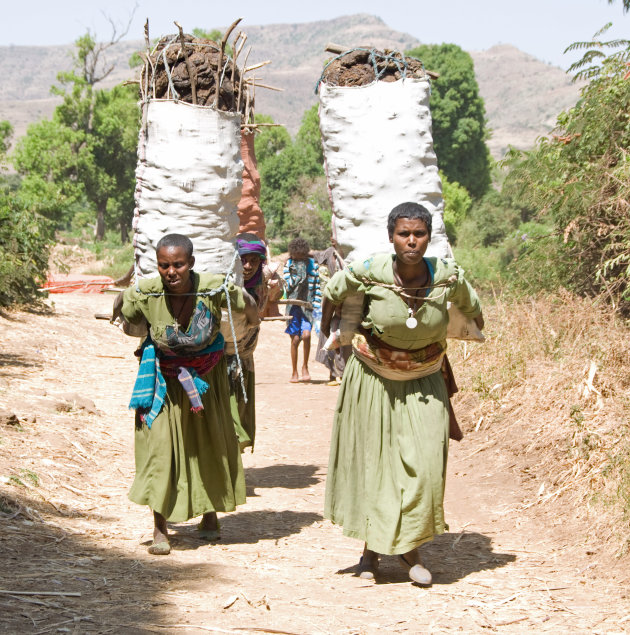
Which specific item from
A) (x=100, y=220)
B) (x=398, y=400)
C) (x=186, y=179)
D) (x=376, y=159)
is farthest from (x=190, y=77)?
(x=100, y=220)

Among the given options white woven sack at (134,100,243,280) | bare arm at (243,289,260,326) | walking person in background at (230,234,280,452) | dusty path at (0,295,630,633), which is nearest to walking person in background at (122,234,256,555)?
bare arm at (243,289,260,326)

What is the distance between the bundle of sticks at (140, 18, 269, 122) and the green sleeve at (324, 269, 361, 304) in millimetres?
1501

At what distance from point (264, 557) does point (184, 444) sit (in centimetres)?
73

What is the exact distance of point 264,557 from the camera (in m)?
4.85

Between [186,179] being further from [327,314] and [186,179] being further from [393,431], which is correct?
[393,431]

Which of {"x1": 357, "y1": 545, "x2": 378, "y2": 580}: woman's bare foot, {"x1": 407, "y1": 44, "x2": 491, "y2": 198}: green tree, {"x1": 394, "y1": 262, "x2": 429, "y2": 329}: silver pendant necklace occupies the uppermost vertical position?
{"x1": 407, "y1": 44, "x2": 491, "y2": 198}: green tree

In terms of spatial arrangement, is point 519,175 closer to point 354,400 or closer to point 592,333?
point 592,333

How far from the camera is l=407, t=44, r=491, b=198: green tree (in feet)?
165

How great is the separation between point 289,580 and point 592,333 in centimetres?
415

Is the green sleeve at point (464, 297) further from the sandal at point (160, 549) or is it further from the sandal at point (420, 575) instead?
the sandal at point (160, 549)

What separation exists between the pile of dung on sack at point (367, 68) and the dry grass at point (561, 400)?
8.34ft

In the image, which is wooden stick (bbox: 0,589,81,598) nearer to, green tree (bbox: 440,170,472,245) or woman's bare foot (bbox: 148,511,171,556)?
woman's bare foot (bbox: 148,511,171,556)

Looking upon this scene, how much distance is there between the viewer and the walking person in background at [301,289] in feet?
36.6

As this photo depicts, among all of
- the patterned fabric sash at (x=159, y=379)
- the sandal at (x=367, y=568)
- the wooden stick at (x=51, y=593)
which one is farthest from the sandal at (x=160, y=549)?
the sandal at (x=367, y=568)
